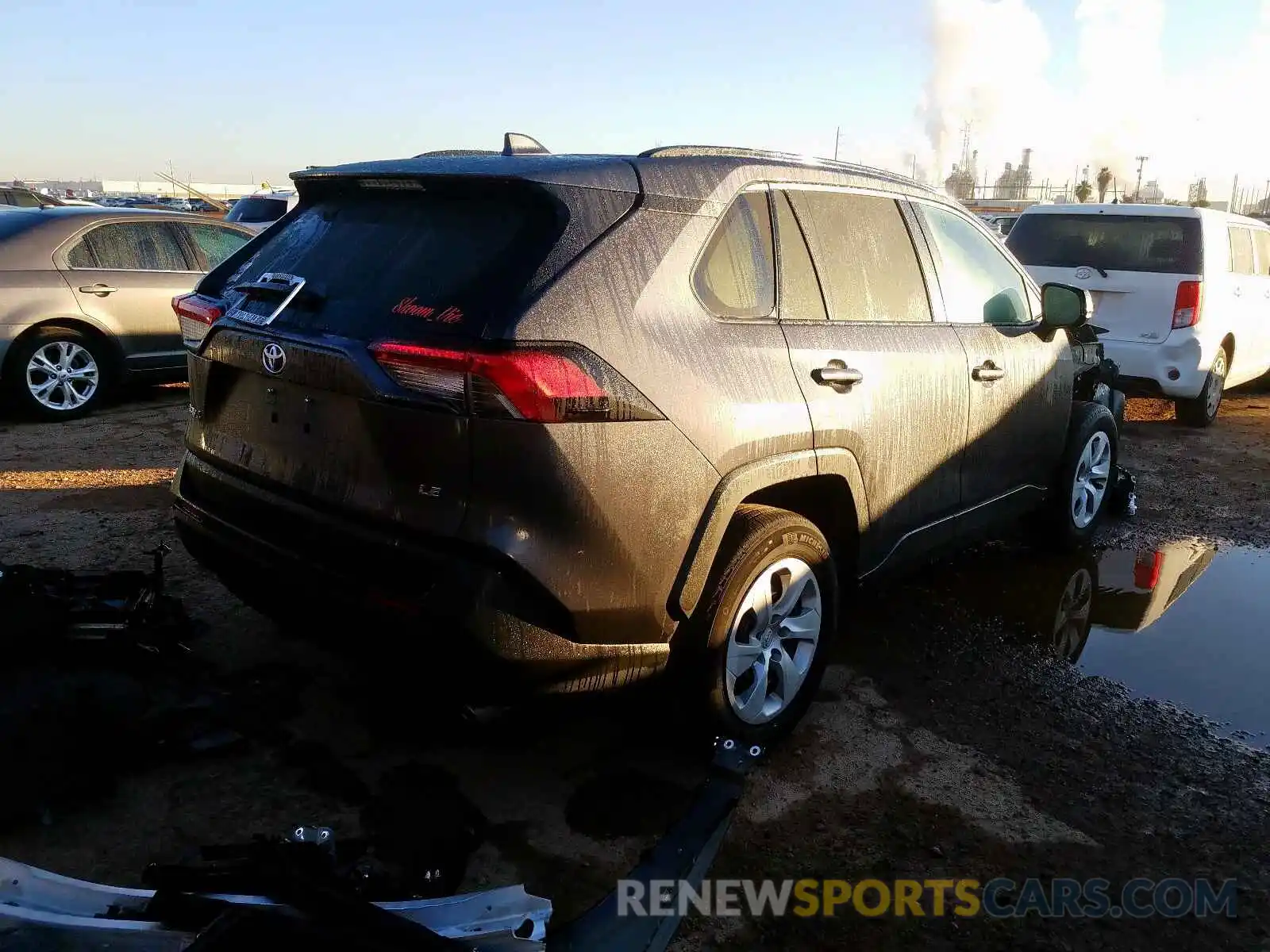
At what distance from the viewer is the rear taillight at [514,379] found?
7.64 ft

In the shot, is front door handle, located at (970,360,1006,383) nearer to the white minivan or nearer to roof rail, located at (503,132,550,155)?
roof rail, located at (503,132,550,155)

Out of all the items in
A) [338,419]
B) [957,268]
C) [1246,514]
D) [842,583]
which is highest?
[957,268]

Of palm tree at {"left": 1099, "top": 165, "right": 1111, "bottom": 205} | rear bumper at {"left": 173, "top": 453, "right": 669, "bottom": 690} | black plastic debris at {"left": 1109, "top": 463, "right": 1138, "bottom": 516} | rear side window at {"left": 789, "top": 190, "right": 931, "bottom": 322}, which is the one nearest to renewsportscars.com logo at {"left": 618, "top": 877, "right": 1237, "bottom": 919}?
rear bumper at {"left": 173, "top": 453, "right": 669, "bottom": 690}

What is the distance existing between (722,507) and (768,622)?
55cm

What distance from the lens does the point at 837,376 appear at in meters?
3.18

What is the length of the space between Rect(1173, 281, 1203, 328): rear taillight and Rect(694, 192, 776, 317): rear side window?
6.40 metres

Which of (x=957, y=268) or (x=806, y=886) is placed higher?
(x=957, y=268)

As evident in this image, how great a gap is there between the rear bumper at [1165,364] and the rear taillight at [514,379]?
280 inches

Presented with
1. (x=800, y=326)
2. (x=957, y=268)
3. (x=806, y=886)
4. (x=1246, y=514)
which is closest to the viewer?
(x=806, y=886)

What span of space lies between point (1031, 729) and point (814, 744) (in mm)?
835

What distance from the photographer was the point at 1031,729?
11.6 ft

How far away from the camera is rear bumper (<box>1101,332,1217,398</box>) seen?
8141 millimetres

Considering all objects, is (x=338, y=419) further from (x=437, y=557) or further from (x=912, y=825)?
(x=912, y=825)

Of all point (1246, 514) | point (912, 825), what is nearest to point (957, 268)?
point (912, 825)
